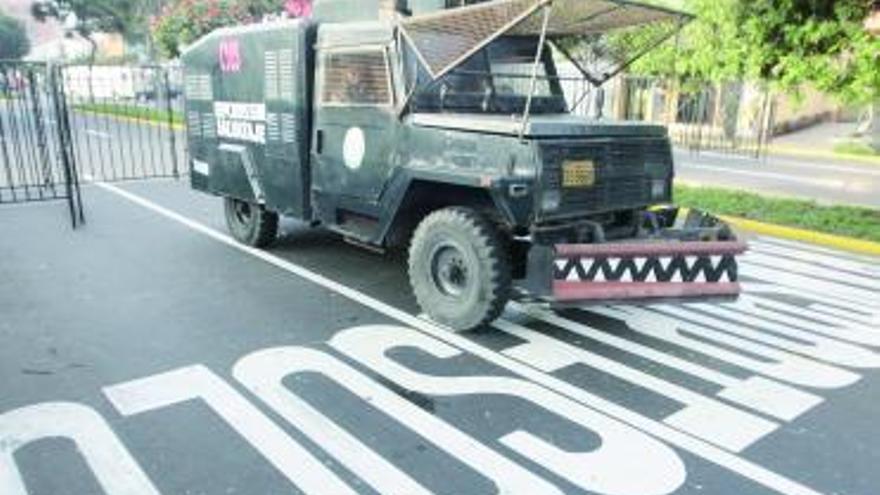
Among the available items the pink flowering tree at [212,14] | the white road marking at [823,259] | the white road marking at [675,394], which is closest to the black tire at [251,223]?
the white road marking at [675,394]

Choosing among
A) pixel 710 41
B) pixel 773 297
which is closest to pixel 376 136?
pixel 773 297

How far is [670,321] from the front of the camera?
609 centimetres

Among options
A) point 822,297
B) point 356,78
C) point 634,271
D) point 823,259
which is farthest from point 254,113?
point 823,259

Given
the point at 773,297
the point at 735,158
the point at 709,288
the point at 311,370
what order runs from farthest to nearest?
the point at 735,158 < the point at 773,297 < the point at 709,288 < the point at 311,370

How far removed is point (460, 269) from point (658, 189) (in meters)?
1.80

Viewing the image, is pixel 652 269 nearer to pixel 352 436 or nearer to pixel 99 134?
pixel 352 436

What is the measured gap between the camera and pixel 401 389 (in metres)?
4.75

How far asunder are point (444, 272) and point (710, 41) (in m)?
7.29

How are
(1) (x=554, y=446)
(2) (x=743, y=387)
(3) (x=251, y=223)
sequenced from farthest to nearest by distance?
(3) (x=251, y=223)
(2) (x=743, y=387)
(1) (x=554, y=446)

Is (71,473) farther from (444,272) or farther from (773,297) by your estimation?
(773,297)

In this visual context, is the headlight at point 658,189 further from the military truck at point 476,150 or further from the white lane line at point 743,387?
the white lane line at point 743,387

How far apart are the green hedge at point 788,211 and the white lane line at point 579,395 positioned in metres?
5.70

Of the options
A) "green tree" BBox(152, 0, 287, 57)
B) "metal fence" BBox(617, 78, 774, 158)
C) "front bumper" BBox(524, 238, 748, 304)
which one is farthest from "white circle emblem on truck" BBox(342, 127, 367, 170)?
"green tree" BBox(152, 0, 287, 57)

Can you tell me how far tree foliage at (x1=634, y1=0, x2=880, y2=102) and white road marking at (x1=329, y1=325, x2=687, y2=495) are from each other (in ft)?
21.6
